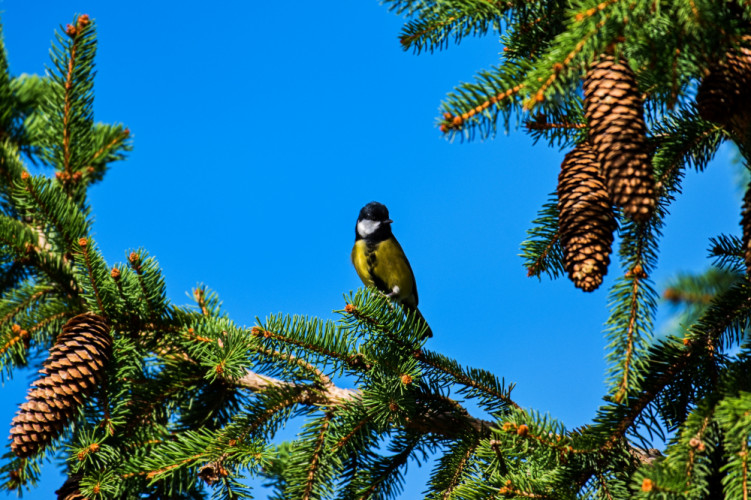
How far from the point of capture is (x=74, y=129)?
10.9 ft

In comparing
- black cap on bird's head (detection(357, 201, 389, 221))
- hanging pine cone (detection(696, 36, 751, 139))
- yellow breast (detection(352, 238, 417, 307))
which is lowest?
hanging pine cone (detection(696, 36, 751, 139))

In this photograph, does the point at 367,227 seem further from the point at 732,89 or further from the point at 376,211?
the point at 732,89

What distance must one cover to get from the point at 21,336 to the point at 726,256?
2.95m

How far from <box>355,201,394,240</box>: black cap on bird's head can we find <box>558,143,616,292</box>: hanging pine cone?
365 centimetres

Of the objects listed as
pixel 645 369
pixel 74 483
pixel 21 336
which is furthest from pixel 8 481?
pixel 645 369

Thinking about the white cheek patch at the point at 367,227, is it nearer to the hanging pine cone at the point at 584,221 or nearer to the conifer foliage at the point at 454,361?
the conifer foliage at the point at 454,361

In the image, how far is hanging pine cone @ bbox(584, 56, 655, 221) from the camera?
1661 millimetres

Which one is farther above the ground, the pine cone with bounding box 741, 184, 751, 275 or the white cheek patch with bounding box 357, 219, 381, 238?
the white cheek patch with bounding box 357, 219, 381, 238

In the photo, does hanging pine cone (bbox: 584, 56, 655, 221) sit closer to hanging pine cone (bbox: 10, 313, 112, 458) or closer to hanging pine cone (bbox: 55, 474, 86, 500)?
hanging pine cone (bbox: 10, 313, 112, 458)

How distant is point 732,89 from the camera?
181 cm

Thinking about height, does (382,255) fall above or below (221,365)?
above

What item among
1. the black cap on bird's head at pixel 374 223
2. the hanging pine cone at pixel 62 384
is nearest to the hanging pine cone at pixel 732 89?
the hanging pine cone at pixel 62 384

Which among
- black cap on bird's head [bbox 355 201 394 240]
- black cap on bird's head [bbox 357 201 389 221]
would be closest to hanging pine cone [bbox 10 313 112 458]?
black cap on bird's head [bbox 355 201 394 240]

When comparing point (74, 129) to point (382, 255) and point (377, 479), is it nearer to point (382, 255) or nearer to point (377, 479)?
point (377, 479)
